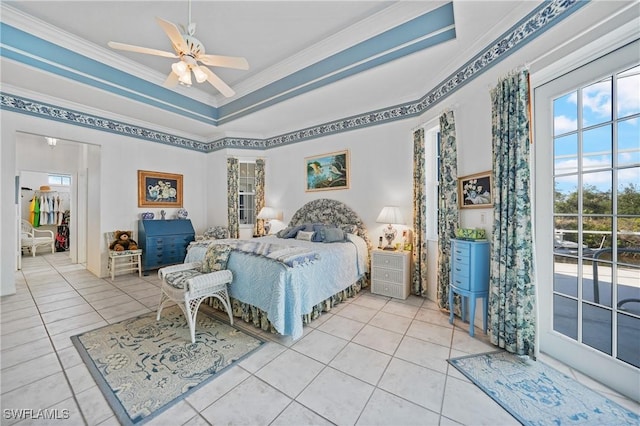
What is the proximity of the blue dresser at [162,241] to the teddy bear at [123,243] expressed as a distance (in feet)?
0.59

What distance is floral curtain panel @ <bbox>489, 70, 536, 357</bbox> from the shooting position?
2.02m

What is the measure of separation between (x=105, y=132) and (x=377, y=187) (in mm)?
5198

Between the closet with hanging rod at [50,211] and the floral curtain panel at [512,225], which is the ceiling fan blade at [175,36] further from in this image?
the closet with hanging rod at [50,211]

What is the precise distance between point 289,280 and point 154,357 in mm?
1318

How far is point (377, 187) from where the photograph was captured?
4.14 m

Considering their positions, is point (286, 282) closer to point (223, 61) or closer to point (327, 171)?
point (223, 61)

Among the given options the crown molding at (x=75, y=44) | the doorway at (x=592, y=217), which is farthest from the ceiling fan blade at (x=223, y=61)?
the doorway at (x=592, y=217)

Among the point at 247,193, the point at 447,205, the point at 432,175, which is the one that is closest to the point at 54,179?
the point at 247,193

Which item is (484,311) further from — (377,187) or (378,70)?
(378,70)

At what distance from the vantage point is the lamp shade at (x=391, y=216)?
366cm

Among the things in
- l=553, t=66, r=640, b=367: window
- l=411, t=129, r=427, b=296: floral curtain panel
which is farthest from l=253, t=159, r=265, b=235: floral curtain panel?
l=553, t=66, r=640, b=367: window

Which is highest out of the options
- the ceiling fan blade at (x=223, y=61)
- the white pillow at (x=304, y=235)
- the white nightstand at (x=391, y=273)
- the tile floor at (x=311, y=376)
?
the ceiling fan blade at (x=223, y=61)

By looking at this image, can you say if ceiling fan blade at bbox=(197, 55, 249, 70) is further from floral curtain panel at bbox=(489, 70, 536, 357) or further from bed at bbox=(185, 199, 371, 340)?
floral curtain panel at bbox=(489, 70, 536, 357)

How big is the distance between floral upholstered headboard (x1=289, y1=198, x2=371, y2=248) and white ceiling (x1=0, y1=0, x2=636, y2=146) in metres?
1.72
